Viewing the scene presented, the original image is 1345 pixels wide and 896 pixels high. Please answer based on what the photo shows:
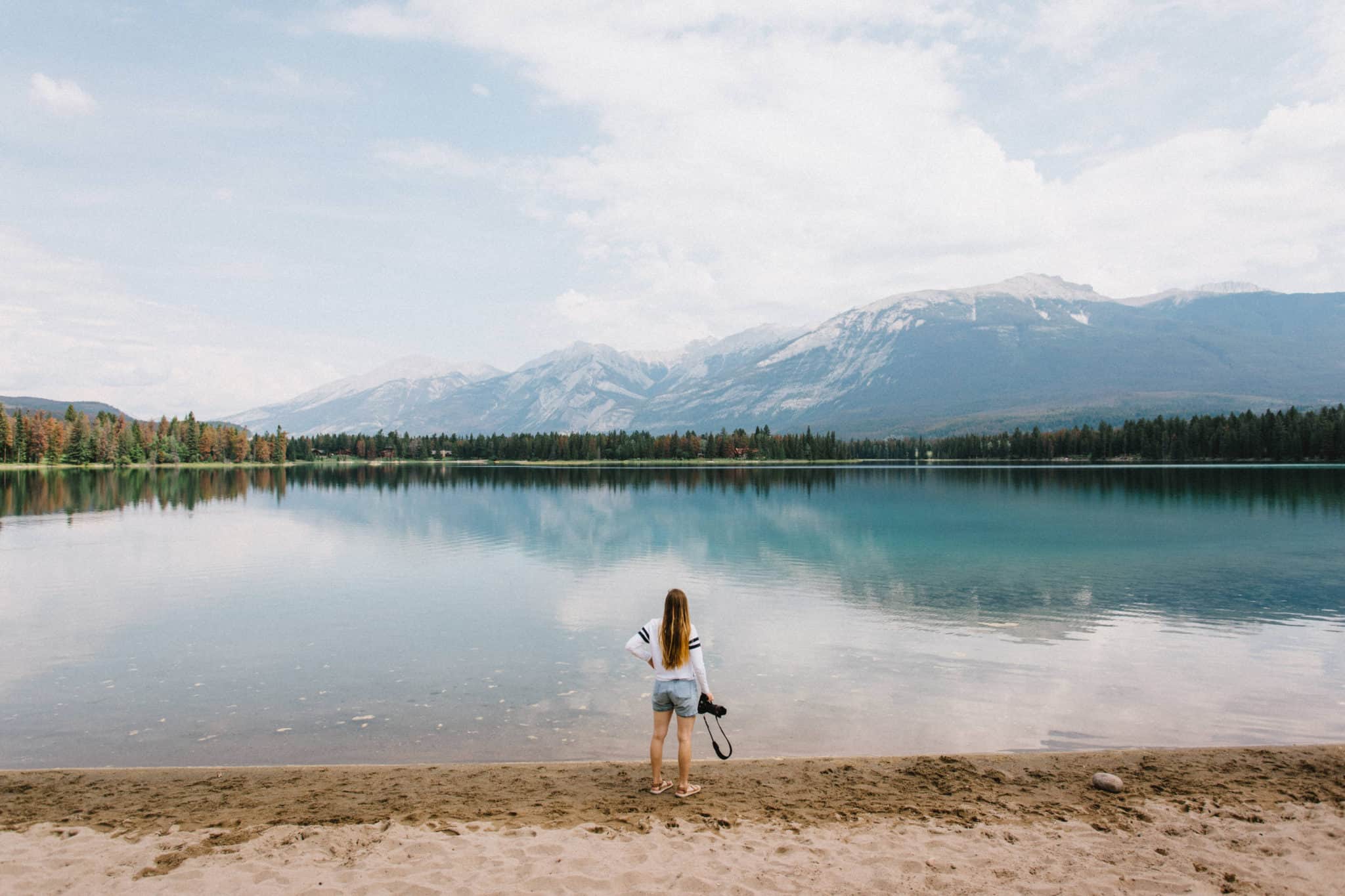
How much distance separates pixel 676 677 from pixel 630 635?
12.8 meters

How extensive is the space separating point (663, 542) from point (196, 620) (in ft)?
95.3

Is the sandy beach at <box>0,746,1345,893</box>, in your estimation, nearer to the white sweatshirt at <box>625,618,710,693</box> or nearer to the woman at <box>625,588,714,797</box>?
the woman at <box>625,588,714,797</box>

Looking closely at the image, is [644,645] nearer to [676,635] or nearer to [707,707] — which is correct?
[676,635]

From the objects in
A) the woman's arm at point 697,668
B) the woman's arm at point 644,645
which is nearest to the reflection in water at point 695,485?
the woman's arm at point 697,668

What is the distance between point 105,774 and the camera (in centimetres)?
1304

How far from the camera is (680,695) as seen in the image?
40.3ft

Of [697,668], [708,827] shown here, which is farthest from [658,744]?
[708,827]

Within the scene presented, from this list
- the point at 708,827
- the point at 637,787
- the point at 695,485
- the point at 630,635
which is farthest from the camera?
the point at 695,485

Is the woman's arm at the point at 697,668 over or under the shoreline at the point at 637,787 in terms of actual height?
over

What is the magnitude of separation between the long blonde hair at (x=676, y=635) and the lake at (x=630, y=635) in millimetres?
3840

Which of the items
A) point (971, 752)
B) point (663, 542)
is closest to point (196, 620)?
point (971, 752)

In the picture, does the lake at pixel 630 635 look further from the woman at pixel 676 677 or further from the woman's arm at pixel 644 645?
the woman's arm at pixel 644 645

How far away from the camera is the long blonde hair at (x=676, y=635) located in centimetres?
1202

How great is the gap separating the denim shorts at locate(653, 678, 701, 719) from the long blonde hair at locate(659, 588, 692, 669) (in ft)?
1.09
